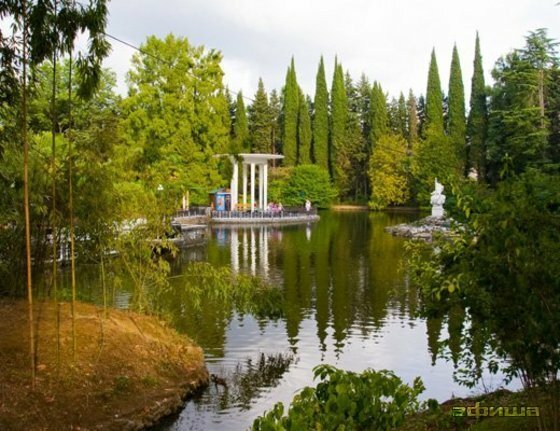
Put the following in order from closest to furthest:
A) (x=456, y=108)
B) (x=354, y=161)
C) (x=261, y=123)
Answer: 1. (x=456, y=108)
2. (x=354, y=161)
3. (x=261, y=123)

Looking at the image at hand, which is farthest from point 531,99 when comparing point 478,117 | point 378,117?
point 378,117

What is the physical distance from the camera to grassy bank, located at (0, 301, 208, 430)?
238 inches

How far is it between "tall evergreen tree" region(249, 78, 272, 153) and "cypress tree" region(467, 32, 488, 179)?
58.5 feet

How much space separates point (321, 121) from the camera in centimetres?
5144

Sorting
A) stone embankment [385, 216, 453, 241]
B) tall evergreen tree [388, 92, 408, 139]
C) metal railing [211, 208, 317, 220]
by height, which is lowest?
stone embankment [385, 216, 453, 241]

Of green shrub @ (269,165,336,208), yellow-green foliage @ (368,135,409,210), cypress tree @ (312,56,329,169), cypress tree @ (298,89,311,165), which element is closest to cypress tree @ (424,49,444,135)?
yellow-green foliage @ (368,135,409,210)

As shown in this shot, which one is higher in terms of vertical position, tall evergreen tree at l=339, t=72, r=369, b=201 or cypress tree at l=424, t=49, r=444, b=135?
cypress tree at l=424, t=49, r=444, b=135

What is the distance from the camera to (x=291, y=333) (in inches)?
409

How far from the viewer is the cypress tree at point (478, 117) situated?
4203 cm

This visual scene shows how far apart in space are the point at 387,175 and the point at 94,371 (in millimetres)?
41160

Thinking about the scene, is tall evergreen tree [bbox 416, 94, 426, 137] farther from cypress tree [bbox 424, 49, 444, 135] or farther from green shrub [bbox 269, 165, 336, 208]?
green shrub [bbox 269, 165, 336, 208]

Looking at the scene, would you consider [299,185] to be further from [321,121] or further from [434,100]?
[434,100]

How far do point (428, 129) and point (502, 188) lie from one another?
44738 millimetres

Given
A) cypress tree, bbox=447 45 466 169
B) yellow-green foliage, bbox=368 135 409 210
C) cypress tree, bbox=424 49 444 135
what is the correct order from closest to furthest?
cypress tree, bbox=447 45 466 169 < yellow-green foliage, bbox=368 135 409 210 < cypress tree, bbox=424 49 444 135
